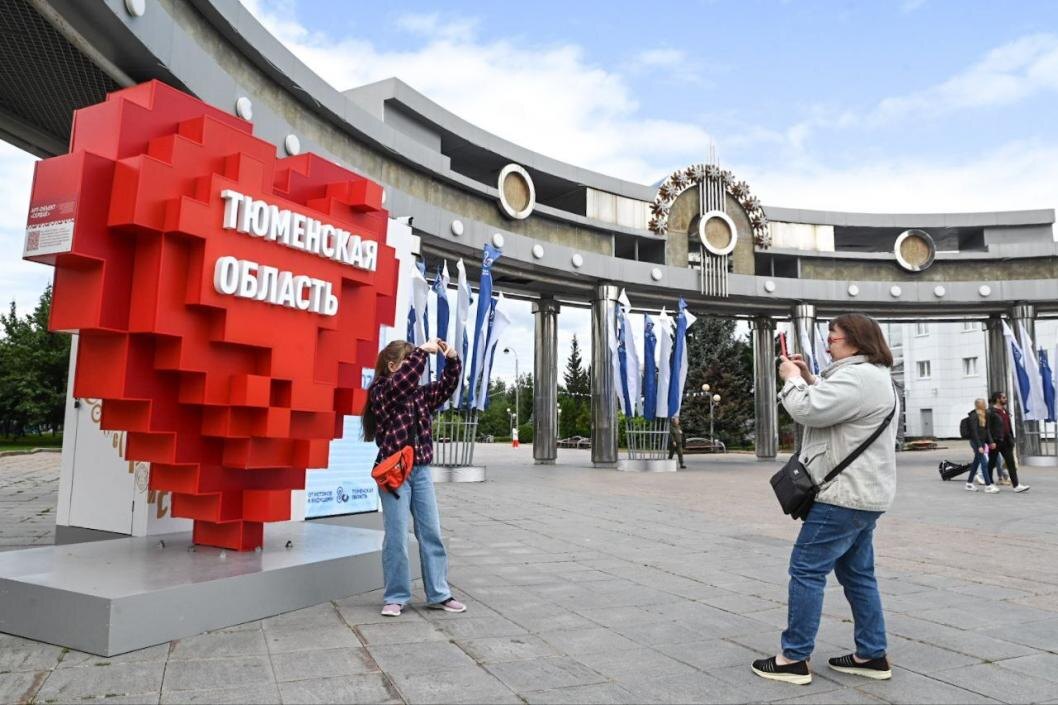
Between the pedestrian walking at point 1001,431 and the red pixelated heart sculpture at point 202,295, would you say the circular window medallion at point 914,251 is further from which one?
the red pixelated heart sculpture at point 202,295

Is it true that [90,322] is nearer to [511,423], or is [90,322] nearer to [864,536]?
[864,536]

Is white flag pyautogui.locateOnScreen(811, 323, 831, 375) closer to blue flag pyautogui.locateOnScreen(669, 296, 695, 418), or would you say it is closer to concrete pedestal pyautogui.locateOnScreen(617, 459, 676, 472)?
blue flag pyautogui.locateOnScreen(669, 296, 695, 418)

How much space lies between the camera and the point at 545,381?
22250 millimetres

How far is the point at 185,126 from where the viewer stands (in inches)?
187

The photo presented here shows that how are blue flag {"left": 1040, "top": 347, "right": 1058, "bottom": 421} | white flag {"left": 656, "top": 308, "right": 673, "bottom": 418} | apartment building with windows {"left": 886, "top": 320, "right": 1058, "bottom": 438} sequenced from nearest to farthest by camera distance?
white flag {"left": 656, "top": 308, "right": 673, "bottom": 418}
blue flag {"left": 1040, "top": 347, "right": 1058, "bottom": 421}
apartment building with windows {"left": 886, "top": 320, "right": 1058, "bottom": 438}

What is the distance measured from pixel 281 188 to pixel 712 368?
3705cm

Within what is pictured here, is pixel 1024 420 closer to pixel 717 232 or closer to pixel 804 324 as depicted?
pixel 804 324

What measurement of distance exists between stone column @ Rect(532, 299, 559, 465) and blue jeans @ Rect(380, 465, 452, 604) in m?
17.2

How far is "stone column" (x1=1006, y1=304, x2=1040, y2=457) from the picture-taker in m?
23.9

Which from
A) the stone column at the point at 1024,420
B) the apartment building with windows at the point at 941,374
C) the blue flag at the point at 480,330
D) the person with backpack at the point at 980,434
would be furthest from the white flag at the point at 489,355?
the apartment building with windows at the point at 941,374

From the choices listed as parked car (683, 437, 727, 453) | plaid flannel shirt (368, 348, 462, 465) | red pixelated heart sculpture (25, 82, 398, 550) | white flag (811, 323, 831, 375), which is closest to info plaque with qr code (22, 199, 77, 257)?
red pixelated heart sculpture (25, 82, 398, 550)

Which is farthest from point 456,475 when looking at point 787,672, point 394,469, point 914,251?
point 914,251

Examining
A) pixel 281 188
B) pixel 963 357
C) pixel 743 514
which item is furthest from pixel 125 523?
pixel 963 357

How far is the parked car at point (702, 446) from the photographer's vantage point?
111 ft
